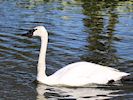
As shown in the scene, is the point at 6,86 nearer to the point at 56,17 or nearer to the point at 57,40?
the point at 57,40

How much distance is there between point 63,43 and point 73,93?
5.30 metres

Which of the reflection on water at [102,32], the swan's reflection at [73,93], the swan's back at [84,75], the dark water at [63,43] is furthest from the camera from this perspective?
the reflection on water at [102,32]

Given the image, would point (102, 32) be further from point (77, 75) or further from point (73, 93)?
point (73, 93)

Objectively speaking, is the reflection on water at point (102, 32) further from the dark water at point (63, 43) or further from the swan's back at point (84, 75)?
the swan's back at point (84, 75)

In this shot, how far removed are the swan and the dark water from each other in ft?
0.71

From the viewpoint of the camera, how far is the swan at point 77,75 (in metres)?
13.4

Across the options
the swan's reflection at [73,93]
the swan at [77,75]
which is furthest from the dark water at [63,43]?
the swan at [77,75]

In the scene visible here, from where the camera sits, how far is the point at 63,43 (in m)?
18.0

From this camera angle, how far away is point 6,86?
43.1 feet

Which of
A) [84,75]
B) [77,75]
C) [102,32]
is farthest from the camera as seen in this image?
[102,32]

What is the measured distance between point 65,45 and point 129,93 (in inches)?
212

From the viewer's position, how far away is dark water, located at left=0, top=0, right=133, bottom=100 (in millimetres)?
13008

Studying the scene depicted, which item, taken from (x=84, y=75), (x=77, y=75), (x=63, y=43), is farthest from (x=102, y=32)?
(x=77, y=75)

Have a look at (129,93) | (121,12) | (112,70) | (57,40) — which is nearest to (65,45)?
(57,40)
